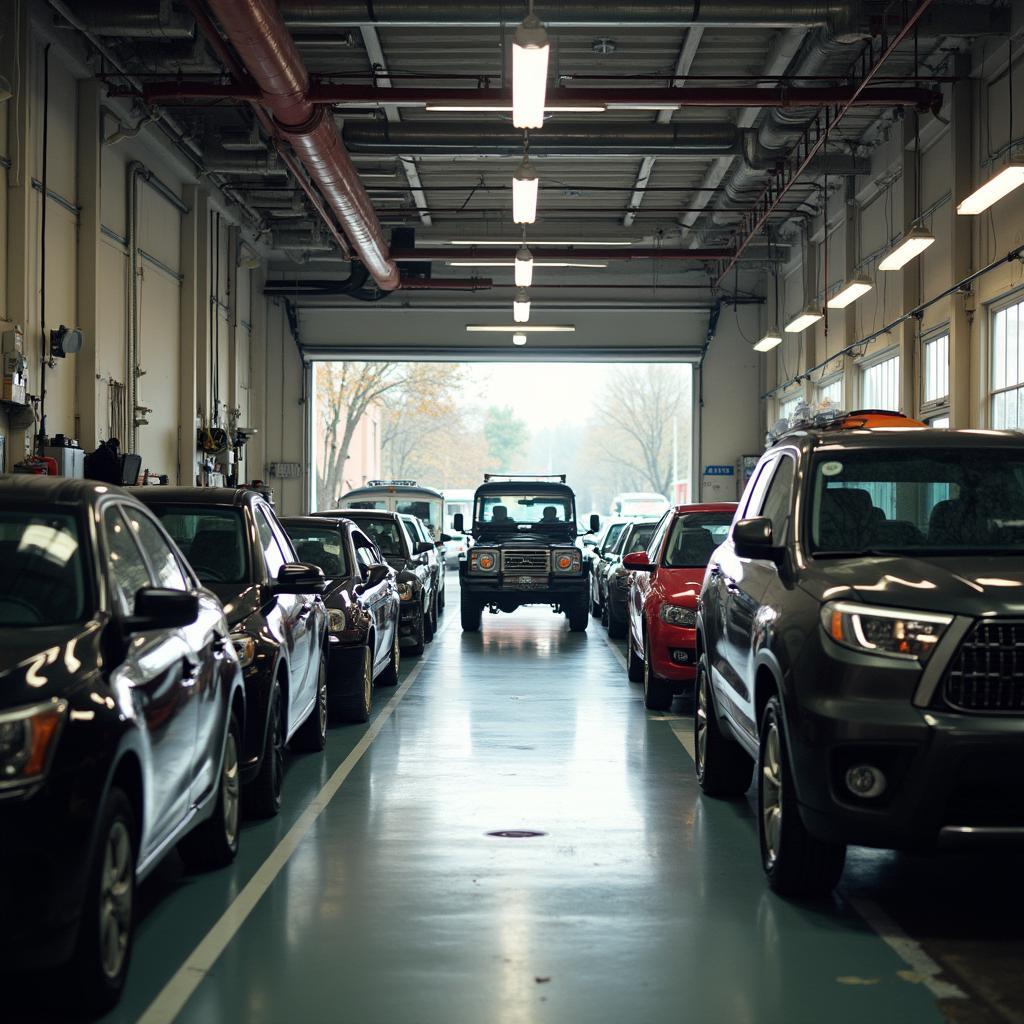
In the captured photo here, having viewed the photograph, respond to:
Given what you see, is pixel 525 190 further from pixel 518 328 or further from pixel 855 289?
pixel 518 328

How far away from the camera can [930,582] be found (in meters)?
5.52

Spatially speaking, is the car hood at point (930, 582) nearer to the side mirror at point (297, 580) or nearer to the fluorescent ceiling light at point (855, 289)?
the side mirror at point (297, 580)

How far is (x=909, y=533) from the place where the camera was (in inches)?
250

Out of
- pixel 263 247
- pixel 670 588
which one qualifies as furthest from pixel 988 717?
pixel 263 247

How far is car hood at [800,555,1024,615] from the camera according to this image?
5.33 meters

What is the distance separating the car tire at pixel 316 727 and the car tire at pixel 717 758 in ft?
9.13

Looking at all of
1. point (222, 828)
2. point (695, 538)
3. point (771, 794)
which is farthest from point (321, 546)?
point (771, 794)

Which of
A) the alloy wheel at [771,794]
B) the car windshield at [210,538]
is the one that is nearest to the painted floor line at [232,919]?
the car windshield at [210,538]

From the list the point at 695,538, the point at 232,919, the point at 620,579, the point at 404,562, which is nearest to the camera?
the point at 232,919

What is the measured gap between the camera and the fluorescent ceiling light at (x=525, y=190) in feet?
52.1

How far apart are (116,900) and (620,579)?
15830 millimetres

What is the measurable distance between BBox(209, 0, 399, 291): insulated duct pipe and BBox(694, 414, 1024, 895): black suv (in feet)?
24.4

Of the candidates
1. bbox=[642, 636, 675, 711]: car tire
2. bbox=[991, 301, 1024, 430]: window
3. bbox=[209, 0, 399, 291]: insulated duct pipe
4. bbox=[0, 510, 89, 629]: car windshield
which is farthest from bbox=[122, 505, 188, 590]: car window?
bbox=[991, 301, 1024, 430]: window

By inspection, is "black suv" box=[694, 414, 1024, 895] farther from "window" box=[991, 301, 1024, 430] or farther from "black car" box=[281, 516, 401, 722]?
"window" box=[991, 301, 1024, 430]
